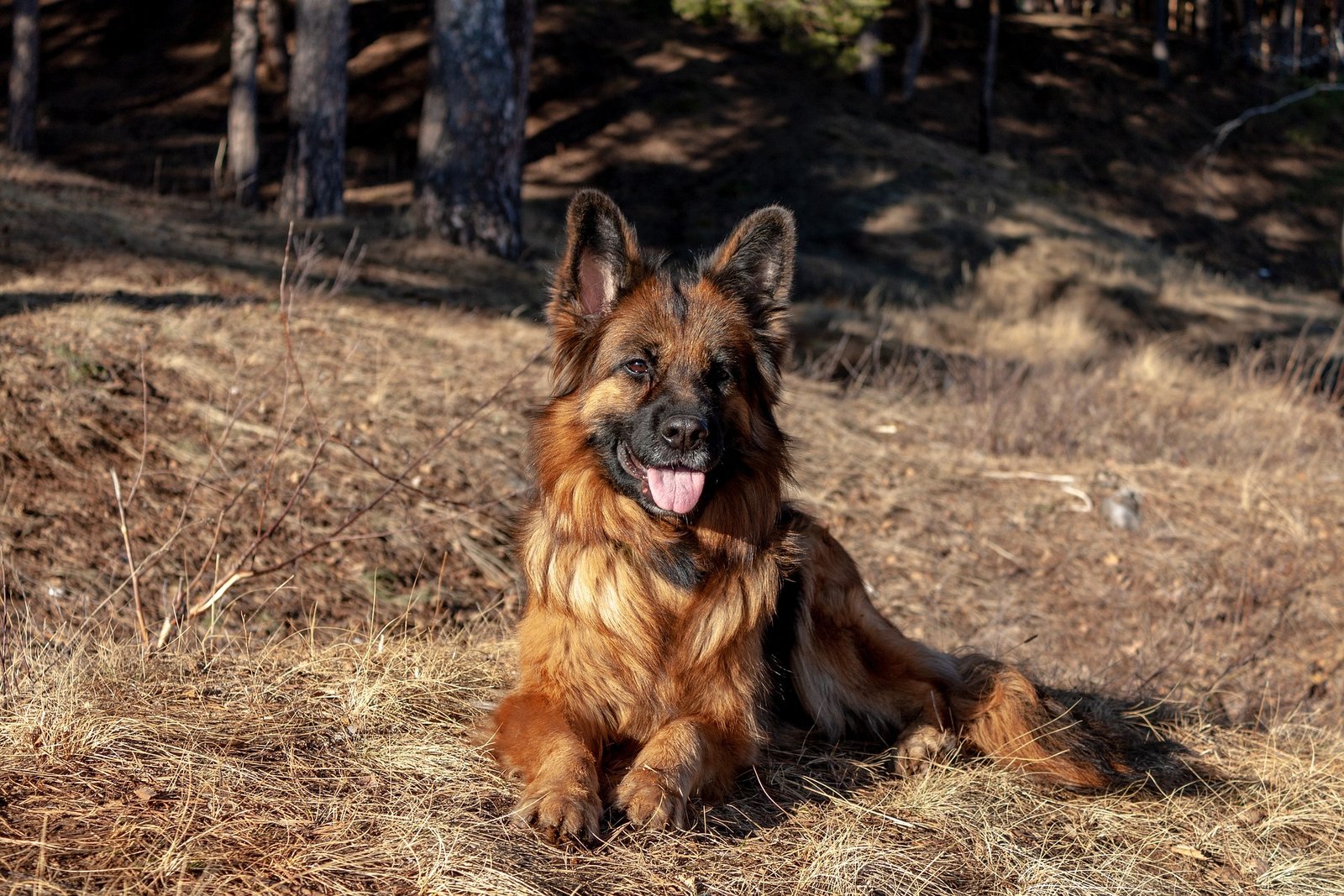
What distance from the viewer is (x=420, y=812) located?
11.8ft

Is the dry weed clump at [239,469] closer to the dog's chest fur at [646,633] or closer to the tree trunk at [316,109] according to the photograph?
the dog's chest fur at [646,633]

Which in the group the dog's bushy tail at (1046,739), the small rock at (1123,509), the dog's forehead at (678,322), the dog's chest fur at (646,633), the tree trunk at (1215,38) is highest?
the tree trunk at (1215,38)

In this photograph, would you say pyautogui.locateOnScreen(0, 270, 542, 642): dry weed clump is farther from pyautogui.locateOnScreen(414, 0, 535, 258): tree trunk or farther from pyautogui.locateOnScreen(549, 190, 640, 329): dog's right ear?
pyautogui.locateOnScreen(414, 0, 535, 258): tree trunk

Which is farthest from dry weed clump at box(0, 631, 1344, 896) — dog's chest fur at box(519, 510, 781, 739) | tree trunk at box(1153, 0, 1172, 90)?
tree trunk at box(1153, 0, 1172, 90)

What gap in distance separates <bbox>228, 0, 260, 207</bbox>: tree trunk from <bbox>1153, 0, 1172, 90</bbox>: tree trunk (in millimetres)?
31410

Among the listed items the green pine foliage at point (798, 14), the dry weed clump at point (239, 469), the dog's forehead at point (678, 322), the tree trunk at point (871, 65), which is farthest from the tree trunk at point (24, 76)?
the tree trunk at point (871, 65)

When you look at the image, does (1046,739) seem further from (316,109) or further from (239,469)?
(316,109)

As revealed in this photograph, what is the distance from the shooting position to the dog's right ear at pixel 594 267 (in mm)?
4277

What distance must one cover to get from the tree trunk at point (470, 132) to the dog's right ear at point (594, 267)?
32.8 ft

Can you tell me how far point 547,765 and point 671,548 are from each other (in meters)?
0.90

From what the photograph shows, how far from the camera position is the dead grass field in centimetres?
357

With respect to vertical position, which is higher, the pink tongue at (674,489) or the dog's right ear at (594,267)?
the dog's right ear at (594,267)

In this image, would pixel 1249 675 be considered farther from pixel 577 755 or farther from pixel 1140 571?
pixel 577 755

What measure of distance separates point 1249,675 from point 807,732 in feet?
15.3
